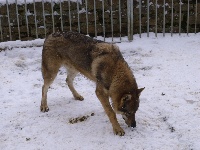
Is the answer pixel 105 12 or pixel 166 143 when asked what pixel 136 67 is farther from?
pixel 166 143

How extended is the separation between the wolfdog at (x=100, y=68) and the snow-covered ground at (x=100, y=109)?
271 millimetres

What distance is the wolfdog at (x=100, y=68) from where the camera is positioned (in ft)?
15.0

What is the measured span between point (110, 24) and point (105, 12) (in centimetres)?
37

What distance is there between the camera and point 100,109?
5.53 metres

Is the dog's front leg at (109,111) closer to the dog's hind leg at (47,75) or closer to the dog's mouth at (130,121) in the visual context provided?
the dog's mouth at (130,121)

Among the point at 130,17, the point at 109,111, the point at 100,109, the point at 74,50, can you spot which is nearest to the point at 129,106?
the point at 109,111

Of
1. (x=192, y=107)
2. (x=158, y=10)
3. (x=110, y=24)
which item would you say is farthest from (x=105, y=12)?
(x=192, y=107)

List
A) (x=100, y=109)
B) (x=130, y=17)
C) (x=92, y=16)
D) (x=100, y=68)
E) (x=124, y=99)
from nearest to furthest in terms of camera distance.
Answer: (x=124, y=99), (x=100, y=68), (x=100, y=109), (x=130, y=17), (x=92, y=16)

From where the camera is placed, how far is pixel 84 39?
17.8ft

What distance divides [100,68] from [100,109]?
945 millimetres

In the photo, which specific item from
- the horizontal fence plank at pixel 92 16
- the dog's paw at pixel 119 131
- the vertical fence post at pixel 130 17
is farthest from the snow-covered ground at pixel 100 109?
the horizontal fence plank at pixel 92 16

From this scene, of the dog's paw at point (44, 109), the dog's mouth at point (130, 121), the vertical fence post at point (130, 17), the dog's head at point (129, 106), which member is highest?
the vertical fence post at point (130, 17)

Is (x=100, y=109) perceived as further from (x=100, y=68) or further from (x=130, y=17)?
(x=130, y=17)

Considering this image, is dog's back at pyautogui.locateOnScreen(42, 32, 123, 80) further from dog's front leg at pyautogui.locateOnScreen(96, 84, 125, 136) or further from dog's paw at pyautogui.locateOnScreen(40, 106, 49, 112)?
dog's paw at pyautogui.locateOnScreen(40, 106, 49, 112)
